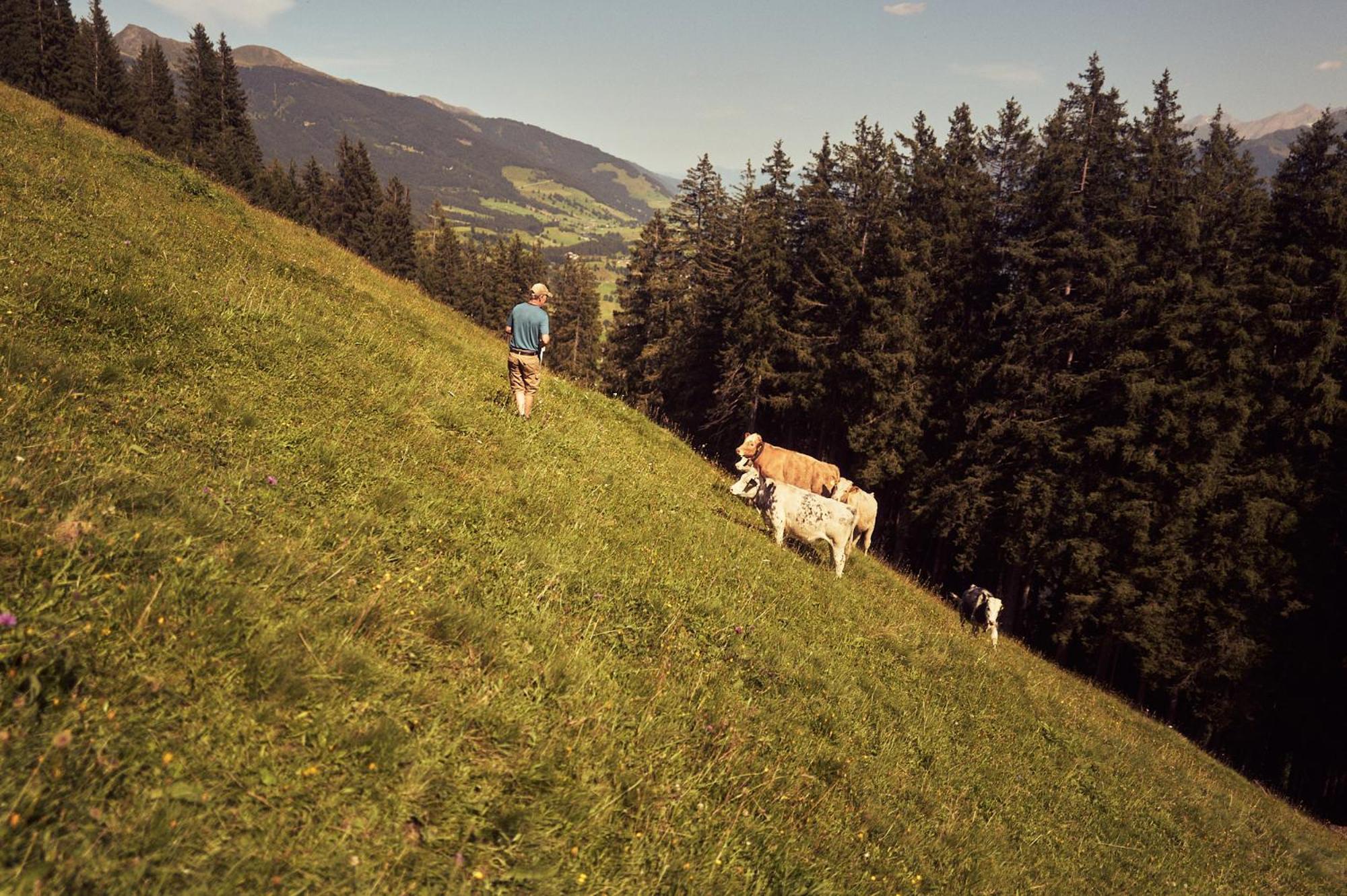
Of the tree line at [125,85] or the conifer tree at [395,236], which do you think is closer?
the tree line at [125,85]

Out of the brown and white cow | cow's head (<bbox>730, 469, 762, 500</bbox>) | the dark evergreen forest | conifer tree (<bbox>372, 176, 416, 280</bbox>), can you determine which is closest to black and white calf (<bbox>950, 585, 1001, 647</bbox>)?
the brown and white cow

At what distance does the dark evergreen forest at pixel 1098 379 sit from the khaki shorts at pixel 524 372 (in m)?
14.0

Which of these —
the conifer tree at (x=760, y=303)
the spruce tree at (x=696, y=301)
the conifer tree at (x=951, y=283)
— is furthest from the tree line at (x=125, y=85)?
the conifer tree at (x=951, y=283)

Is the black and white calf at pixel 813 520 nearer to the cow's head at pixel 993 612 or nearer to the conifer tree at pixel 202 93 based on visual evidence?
the cow's head at pixel 993 612

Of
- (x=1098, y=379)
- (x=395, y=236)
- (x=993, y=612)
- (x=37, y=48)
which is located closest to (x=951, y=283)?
(x=1098, y=379)

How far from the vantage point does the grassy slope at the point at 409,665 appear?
117 inches

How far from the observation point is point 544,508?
7.75 meters

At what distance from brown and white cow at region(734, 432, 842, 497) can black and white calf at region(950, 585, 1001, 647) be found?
498cm

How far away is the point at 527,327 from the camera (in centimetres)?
1050

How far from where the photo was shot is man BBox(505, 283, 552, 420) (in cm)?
1046

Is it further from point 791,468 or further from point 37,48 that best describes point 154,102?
point 791,468

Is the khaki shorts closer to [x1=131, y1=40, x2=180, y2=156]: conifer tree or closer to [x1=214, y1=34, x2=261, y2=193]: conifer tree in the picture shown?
[x1=131, y1=40, x2=180, y2=156]: conifer tree

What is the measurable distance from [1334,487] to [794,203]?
27.4 metres

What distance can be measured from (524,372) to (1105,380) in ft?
80.7
